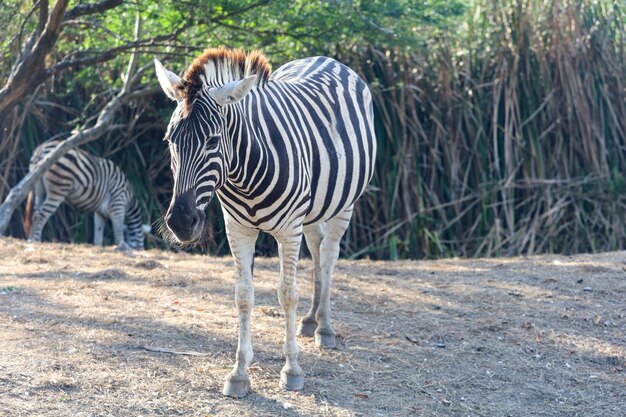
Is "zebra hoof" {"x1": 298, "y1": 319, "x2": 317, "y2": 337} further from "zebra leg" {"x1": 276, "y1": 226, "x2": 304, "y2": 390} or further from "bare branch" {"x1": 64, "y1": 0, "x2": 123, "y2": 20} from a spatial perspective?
"bare branch" {"x1": 64, "y1": 0, "x2": 123, "y2": 20}

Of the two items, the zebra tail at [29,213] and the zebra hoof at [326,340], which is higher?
the zebra tail at [29,213]

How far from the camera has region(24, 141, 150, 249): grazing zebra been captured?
11023 mm

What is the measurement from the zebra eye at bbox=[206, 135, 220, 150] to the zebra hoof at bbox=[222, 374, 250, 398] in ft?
4.55

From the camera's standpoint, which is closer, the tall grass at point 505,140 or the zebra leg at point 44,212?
the tall grass at point 505,140

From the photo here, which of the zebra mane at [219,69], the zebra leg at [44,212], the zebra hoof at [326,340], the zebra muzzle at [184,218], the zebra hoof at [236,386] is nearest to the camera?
the zebra muzzle at [184,218]

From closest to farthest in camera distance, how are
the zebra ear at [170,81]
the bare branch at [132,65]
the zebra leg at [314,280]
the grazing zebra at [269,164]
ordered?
the grazing zebra at [269,164] < the zebra ear at [170,81] < the zebra leg at [314,280] < the bare branch at [132,65]

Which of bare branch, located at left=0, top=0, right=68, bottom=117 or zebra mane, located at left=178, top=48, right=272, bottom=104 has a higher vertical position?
bare branch, located at left=0, top=0, right=68, bottom=117

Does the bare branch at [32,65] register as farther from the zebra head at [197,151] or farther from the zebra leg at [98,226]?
the zebra leg at [98,226]

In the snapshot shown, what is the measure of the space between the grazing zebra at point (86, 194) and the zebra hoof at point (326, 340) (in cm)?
565

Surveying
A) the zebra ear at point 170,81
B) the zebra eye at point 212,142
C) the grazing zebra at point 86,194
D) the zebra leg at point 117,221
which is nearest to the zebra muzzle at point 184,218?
the zebra eye at point 212,142

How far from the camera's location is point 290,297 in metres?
4.79

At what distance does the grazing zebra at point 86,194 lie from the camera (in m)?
11.0

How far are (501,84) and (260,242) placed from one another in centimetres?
400


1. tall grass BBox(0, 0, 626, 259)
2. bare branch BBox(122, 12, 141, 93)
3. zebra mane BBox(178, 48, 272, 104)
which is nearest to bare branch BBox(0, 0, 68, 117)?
bare branch BBox(122, 12, 141, 93)
